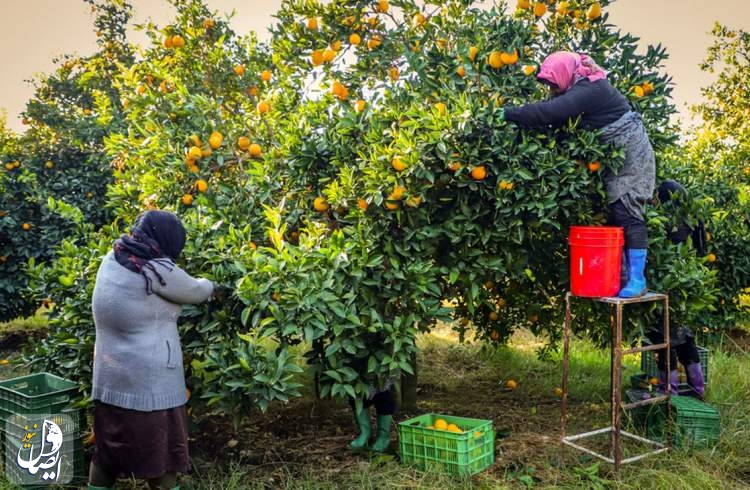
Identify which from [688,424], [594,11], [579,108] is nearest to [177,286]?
[579,108]

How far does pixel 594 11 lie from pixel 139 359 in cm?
333

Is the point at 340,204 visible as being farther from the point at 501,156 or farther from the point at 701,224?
A: the point at 701,224

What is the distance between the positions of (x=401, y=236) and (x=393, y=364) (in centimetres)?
75

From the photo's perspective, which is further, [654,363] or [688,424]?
[654,363]

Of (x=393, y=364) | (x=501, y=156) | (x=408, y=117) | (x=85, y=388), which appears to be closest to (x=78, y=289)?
(x=85, y=388)

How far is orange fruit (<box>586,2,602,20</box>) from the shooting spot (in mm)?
4160

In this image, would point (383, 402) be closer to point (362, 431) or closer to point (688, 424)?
point (362, 431)

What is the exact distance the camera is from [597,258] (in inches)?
146

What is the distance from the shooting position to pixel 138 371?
304 centimetres

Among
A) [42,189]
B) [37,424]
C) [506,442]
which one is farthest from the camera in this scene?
[42,189]

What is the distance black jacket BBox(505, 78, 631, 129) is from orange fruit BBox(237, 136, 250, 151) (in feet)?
6.27

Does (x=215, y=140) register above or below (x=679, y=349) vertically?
above

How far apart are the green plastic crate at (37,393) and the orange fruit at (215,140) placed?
1757mm

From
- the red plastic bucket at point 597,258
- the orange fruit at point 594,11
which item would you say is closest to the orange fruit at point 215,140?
the red plastic bucket at point 597,258
